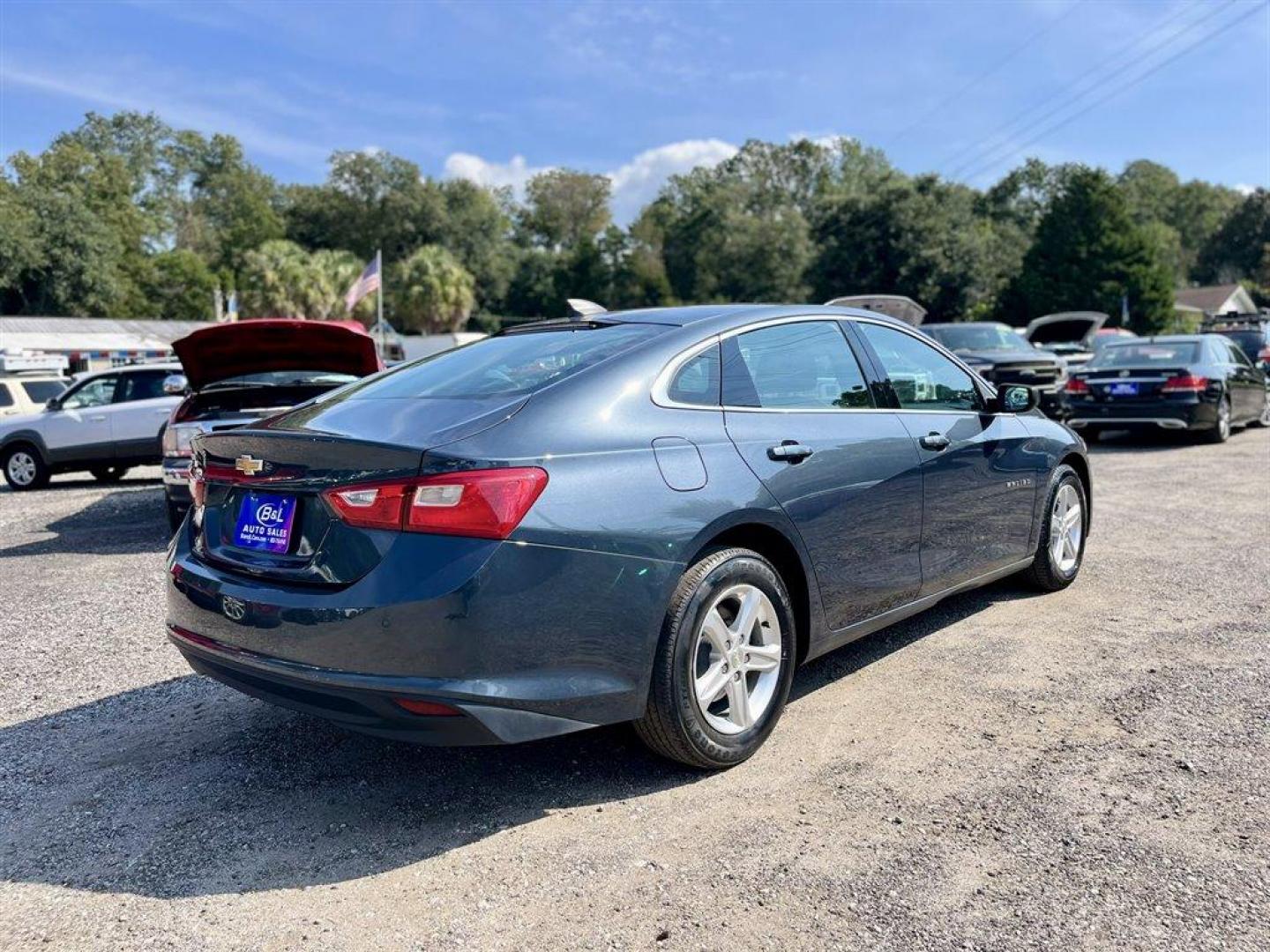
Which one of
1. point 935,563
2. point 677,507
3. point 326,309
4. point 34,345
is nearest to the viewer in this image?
point 677,507

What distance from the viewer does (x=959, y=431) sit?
4.64 m

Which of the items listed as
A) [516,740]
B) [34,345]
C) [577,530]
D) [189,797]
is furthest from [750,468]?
[34,345]

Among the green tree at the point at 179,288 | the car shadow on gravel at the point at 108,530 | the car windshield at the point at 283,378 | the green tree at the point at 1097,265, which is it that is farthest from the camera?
the green tree at the point at 179,288

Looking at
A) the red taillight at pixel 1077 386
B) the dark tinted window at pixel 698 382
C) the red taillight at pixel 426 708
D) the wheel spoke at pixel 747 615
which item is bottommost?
the red taillight at pixel 426 708

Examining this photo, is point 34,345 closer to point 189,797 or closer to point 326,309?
point 326,309

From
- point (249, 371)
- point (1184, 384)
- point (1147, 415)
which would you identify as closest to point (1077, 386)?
point (1147, 415)

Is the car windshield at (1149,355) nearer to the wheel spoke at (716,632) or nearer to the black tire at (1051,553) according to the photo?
the black tire at (1051,553)

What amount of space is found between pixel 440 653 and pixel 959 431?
9.53 ft

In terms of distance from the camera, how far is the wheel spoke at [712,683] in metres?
3.32

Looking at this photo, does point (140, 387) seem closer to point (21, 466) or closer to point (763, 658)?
point (21, 466)

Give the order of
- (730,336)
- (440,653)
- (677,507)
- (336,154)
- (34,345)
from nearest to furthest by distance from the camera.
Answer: (440,653)
(677,507)
(730,336)
(34,345)
(336,154)

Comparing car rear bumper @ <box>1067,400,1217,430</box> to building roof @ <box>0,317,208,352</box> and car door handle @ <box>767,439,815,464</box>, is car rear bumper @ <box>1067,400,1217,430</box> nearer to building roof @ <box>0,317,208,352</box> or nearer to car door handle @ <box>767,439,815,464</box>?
car door handle @ <box>767,439,815,464</box>

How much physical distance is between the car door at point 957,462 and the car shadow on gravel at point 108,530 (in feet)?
20.6

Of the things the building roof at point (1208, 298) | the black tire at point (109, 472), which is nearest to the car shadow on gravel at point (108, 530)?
the black tire at point (109, 472)
